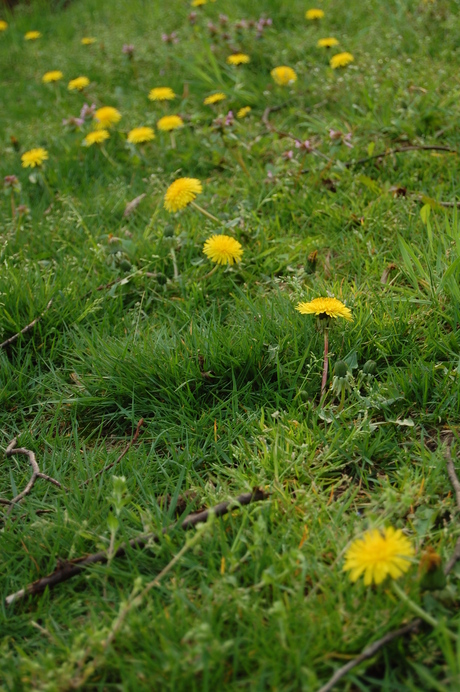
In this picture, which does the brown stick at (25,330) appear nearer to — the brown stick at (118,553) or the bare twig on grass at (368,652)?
the brown stick at (118,553)

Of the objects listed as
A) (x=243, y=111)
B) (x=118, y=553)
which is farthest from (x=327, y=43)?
(x=118, y=553)

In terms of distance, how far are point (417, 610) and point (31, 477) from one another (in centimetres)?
111

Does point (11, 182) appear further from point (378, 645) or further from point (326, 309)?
point (378, 645)

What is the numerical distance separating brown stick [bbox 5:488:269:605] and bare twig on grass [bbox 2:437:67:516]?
0.26 meters

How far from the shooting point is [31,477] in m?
1.86

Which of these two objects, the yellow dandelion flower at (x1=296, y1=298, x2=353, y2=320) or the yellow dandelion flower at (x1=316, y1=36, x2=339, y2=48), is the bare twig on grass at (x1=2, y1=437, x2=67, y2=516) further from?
the yellow dandelion flower at (x1=316, y1=36, x2=339, y2=48)

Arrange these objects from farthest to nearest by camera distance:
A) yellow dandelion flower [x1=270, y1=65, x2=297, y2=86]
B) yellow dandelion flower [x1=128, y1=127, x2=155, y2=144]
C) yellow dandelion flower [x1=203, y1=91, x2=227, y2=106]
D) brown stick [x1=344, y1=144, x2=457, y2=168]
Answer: yellow dandelion flower [x1=270, y1=65, x2=297, y2=86], yellow dandelion flower [x1=203, y1=91, x2=227, y2=106], yellow dandelion flower [x1=128, y1=127, x2=155, y2=144], brown stick [x1=344, y1=144, x2=457, y2=168]

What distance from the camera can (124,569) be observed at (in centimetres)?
159

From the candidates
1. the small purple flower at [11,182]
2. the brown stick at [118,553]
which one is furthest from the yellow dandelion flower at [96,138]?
the brown stick at [118,553]

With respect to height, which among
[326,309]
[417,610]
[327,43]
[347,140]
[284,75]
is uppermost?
[327,43]

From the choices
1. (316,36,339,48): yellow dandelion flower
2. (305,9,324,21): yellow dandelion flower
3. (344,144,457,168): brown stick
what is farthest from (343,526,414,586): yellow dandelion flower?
(305,9,324,21): yellow dandelion flower

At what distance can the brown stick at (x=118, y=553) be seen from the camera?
5.11 feet

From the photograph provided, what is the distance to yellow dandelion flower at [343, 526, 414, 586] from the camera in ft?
4.33

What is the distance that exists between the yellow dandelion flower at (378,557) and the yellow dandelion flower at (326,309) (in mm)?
781
